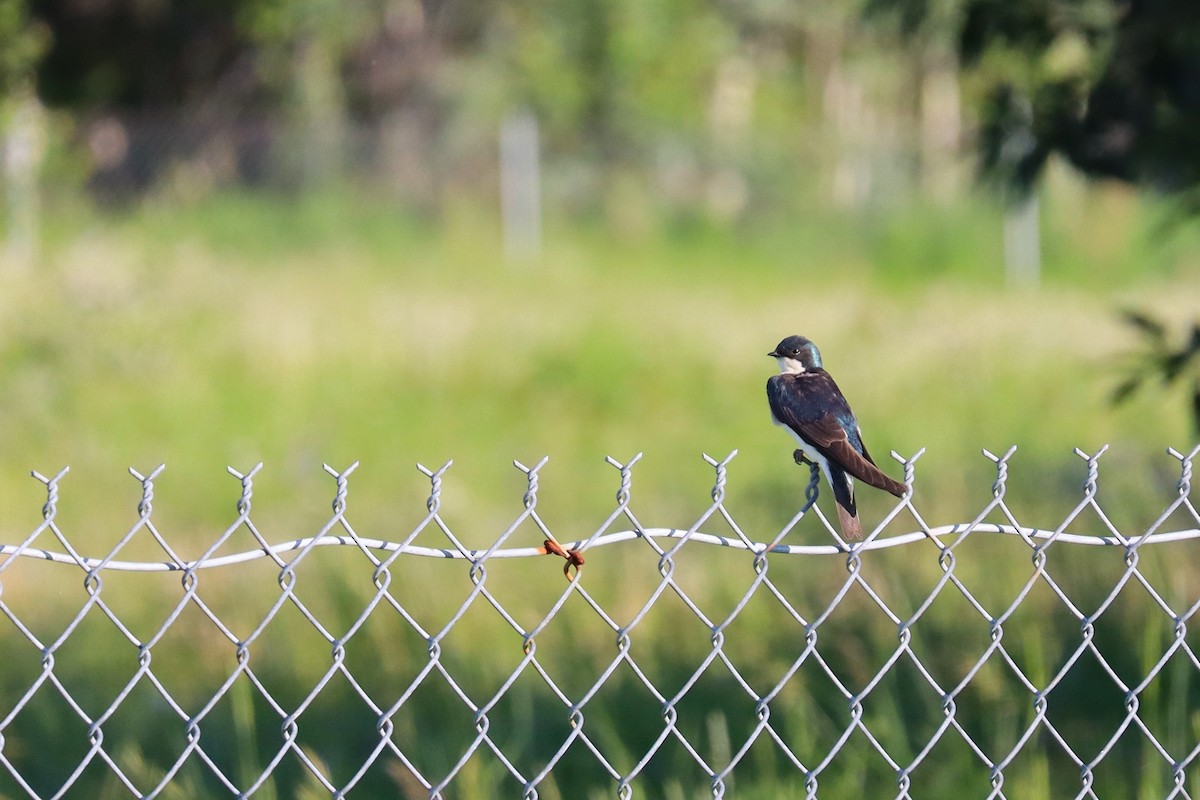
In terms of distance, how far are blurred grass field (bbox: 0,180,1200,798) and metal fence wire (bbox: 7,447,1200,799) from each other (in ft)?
0.09

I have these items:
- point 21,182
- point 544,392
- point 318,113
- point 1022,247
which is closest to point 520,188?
point 318,113

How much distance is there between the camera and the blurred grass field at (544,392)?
4.43 metres

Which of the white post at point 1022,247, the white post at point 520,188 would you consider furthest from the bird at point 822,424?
the white post at point 1022,247

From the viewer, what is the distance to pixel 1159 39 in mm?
3705

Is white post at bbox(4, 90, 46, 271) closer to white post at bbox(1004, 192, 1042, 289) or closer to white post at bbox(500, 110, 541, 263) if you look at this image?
white post at bbox(500, 110, 541, 263)

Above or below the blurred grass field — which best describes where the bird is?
above

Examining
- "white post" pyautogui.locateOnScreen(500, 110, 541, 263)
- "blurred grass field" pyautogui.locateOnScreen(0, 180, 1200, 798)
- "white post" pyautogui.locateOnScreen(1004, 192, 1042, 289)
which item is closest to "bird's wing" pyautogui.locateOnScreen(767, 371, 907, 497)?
"blurred grass field" pyautogui.locateOnScreen(0, 180, 1200, 798)

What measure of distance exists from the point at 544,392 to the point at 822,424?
19.9ft

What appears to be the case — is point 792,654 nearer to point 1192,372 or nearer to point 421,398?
point 1192,372

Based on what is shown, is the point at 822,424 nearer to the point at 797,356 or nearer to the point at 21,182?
the point at 797,356

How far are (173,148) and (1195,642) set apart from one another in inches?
466

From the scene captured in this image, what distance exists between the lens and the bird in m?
2.24

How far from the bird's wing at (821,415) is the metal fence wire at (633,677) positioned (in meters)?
0.62

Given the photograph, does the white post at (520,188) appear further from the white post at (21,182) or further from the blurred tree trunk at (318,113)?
the white post at (21,182)
